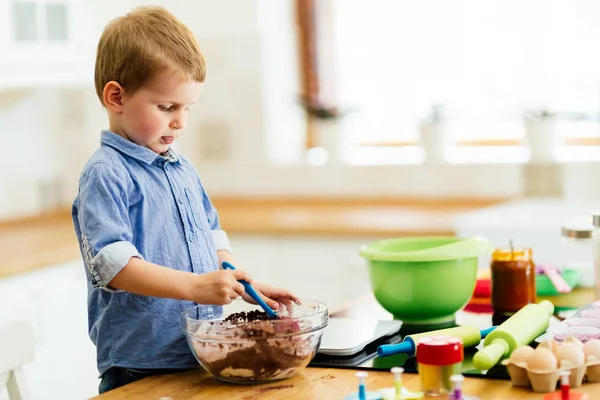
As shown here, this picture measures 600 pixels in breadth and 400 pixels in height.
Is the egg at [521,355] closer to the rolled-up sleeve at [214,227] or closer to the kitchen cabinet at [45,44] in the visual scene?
the rolled-up sleeve at [214,227]

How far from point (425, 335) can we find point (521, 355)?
0.64 feet

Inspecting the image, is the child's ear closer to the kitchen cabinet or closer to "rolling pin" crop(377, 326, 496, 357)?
"rolling pin" crop(377, 326, 496, 357)

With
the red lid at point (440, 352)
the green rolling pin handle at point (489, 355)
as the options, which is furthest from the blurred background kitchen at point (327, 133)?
the red lid at point (440, 352)

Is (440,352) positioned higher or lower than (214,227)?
lower

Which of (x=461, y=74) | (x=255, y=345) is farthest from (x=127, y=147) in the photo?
(x=461, y=74)

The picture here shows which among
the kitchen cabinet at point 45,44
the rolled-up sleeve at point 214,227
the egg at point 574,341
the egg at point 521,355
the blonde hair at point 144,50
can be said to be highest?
the kitchen cabinet at point 45,44

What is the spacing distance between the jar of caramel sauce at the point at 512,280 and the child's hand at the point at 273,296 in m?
0.47

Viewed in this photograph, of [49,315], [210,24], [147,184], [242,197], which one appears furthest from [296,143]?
[147,184]

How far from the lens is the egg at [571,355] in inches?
49.5

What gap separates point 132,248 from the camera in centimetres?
138

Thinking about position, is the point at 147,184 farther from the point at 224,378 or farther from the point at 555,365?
the point at 555,365

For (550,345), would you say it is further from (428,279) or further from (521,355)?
(428,279)

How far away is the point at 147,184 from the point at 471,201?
7.45ft

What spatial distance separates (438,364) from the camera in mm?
1259
